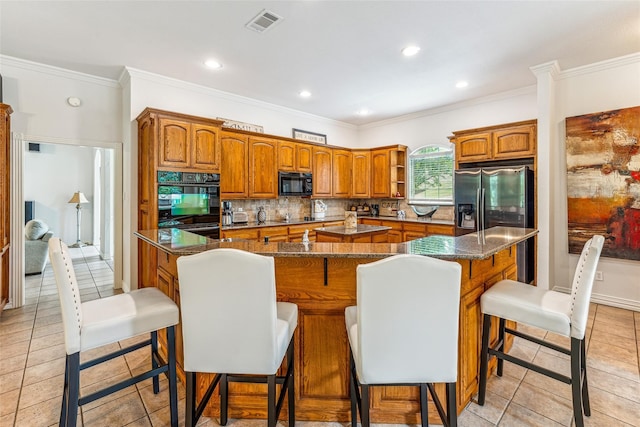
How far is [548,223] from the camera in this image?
378 centimetres

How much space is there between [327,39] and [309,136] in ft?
9.53

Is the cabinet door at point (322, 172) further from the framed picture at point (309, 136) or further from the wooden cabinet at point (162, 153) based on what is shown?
the wooden cabinet at point (162, 153)

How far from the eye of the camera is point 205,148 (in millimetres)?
3994

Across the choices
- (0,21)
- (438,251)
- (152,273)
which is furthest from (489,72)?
(0,21)

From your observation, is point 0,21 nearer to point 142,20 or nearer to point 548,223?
point 142,20

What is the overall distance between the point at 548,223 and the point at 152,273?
485 cm

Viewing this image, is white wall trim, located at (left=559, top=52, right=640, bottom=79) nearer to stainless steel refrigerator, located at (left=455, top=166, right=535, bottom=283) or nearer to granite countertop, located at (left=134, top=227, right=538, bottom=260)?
stainless steel refrigerator, located at (left=455, top=166, right=535, bottom=283)

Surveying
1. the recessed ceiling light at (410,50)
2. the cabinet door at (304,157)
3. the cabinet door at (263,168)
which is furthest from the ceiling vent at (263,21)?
the cabinet door at (304,157)

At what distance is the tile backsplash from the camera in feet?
17.1

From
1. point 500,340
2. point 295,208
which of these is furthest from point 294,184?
point 500,340

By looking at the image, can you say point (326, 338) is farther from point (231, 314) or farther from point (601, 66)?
point (601, 66)

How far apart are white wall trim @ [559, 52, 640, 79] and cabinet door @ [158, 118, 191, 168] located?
4.91m

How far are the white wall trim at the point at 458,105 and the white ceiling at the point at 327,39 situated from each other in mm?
165

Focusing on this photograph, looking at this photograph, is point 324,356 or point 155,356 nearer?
point 324,356
